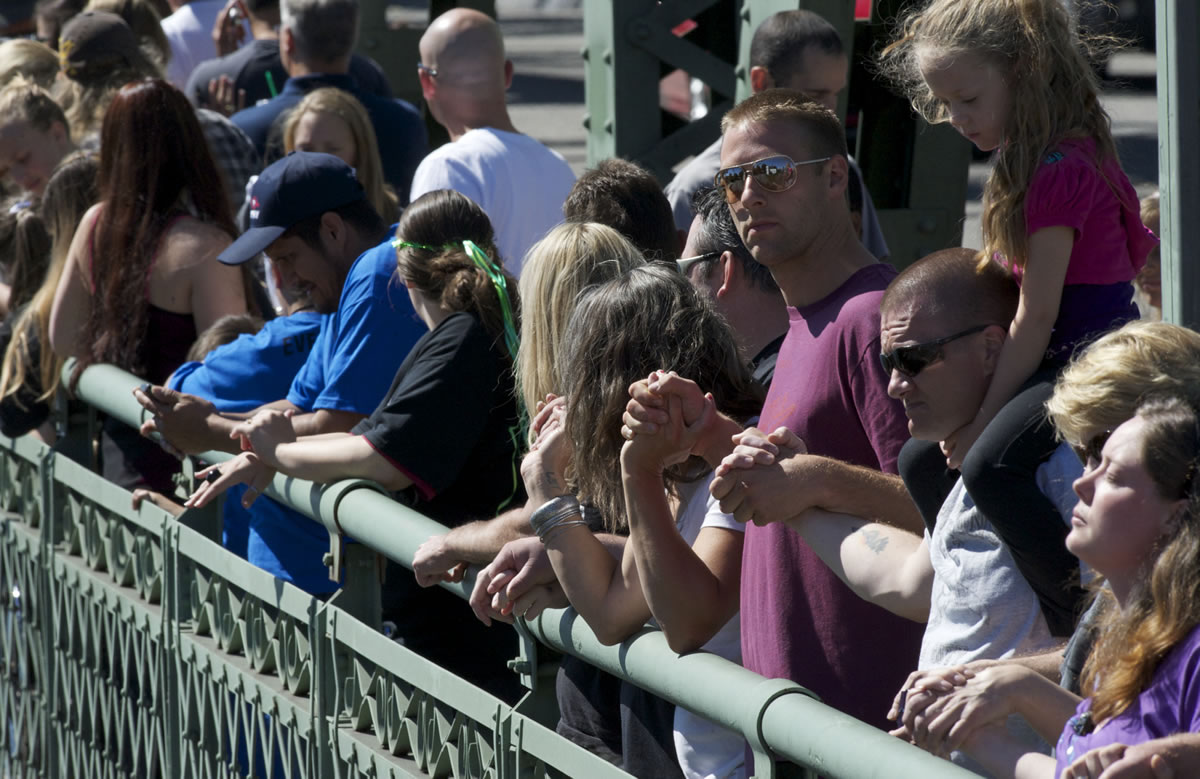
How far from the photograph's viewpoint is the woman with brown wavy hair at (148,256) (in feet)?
14.9

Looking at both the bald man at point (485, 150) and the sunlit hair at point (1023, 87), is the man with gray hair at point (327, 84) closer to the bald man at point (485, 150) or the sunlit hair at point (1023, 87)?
the bald man at point (485, 150)

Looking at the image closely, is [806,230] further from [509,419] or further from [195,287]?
[195,287]

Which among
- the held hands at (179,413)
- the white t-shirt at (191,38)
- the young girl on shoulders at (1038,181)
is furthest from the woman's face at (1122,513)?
the white t-shirt at (191,38)

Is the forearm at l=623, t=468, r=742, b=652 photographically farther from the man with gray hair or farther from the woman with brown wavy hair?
the man with gray hair

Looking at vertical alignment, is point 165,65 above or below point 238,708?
above

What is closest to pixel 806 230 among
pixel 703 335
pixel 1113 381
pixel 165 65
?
pixel 703 335

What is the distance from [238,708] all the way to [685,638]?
1.68 metres

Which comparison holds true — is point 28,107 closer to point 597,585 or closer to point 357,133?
point 357,133

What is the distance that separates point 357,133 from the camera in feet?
18.0

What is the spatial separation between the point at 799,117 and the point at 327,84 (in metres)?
3.71

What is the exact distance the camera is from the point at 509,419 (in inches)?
136

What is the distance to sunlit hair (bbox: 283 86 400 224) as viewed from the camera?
5.45 meters

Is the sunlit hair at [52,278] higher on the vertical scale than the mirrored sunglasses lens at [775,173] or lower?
lower

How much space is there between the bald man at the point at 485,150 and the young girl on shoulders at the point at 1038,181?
241 cm
